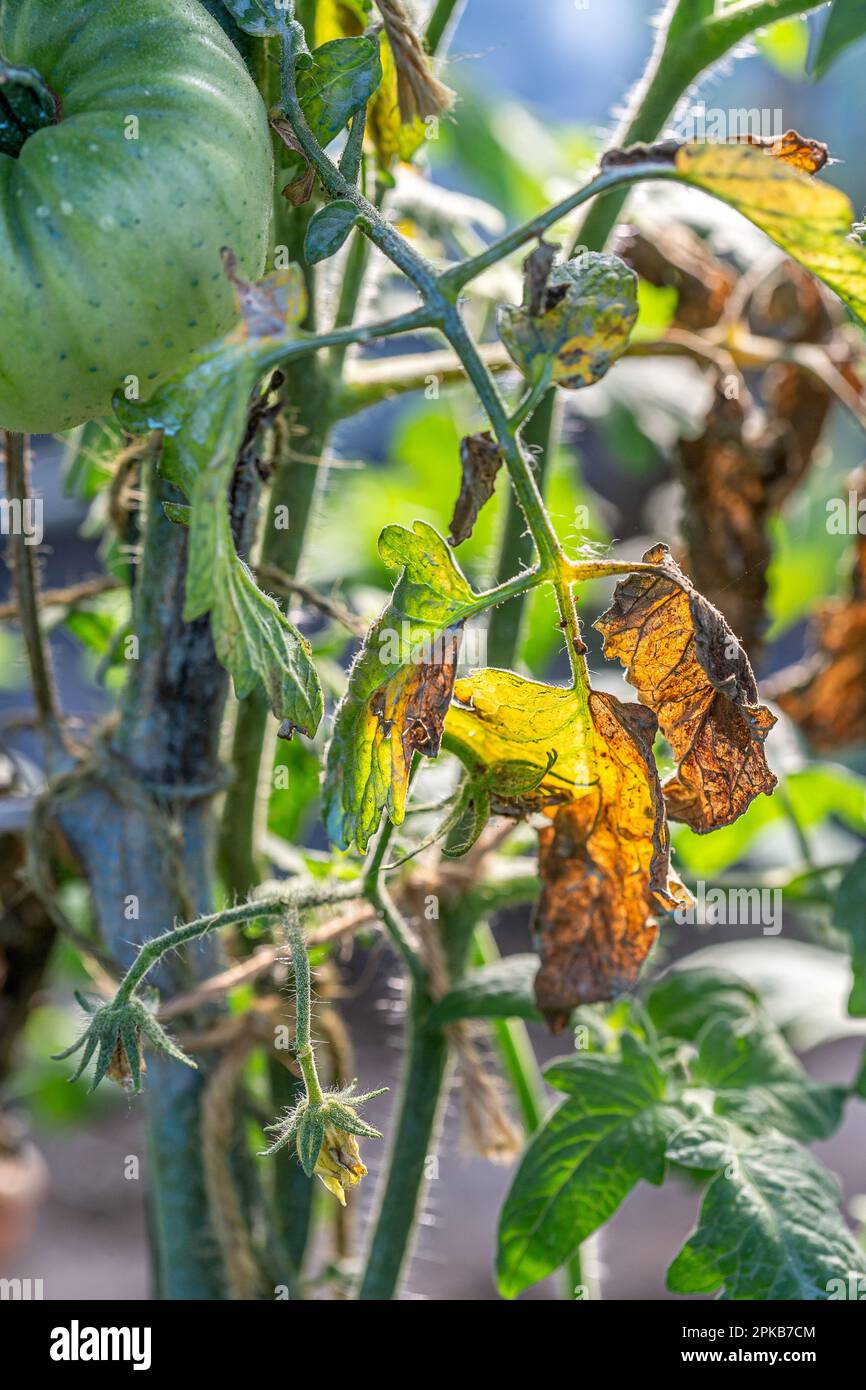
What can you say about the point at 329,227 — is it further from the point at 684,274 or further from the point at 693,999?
the point at 684,274

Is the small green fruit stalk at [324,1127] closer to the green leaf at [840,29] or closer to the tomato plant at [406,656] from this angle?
the tomato plant at [406,656]

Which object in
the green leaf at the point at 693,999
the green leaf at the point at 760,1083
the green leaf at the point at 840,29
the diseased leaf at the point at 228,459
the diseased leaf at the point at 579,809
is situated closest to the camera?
the diseased leaf at the point at 228,459

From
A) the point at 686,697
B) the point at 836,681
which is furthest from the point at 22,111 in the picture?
the point at 836,681

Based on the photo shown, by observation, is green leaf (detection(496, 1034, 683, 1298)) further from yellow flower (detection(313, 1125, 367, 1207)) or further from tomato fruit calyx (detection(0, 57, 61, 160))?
tomato fruit calyx (detection(0, 57, 61, 160))

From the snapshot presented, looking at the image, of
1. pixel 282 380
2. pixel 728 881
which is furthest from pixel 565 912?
pixel 728 881

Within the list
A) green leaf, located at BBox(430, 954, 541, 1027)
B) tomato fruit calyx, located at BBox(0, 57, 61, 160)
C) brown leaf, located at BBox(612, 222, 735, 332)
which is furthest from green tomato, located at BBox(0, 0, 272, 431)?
brown leaf, located at BBox(612, 222, 735, 332)

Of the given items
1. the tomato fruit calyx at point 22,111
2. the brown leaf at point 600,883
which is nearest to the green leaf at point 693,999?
the brown leaf at point 600,883
